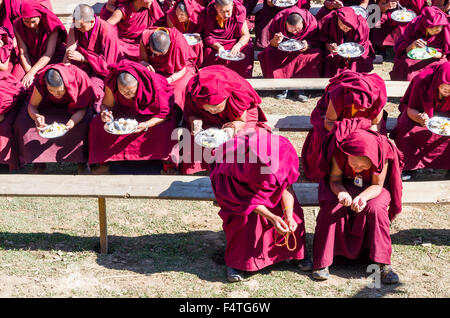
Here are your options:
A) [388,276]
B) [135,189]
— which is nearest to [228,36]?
[135,189]

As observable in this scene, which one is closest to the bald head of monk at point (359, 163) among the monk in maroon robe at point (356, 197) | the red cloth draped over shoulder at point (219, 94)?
the monk in maroon robe at point (356, 197)

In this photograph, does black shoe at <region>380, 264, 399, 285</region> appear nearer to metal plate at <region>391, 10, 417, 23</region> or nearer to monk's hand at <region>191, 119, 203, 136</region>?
monk's hand at <region>191, 119, 203, 136</region>

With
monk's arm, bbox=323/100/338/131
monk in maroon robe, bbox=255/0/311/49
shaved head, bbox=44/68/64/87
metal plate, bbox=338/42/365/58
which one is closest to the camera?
→ monk's arm, bbox=323/100/338/131

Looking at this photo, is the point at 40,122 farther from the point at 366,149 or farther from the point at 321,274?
the point at 366,149

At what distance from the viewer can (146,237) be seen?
5.82 meters

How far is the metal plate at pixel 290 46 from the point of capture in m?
8.28

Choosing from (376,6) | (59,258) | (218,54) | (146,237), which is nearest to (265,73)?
(218,54)

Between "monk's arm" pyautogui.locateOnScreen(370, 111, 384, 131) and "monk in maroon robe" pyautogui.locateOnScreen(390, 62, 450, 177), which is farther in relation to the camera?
"monk in maroon robe" pyautogui.locateOnScreen(390, 62, 450, 177)

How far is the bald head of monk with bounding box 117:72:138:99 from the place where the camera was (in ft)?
20.8

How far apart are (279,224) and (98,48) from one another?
3.65 m

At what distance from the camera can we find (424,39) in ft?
26.5

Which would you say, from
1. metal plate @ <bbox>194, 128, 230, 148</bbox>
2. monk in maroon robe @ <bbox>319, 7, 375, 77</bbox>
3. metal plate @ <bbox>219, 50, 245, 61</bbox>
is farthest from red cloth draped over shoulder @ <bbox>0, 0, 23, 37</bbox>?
monk in maroon robe @ <bbox>319, 7, 375, 77</bbox>

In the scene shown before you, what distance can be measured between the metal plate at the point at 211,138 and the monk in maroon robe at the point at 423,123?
167 cm

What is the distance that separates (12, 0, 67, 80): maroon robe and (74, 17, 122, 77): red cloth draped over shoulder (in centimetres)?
39
